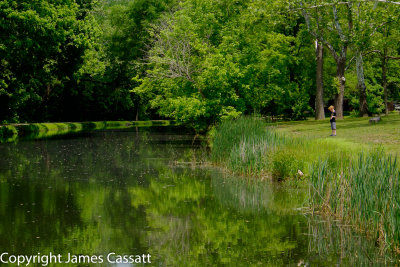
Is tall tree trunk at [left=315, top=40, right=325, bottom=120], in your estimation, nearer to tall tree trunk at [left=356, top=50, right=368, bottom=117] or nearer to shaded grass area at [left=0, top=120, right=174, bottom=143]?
tall tree trunk at [left=356, top=50, right=368, bottom=117]

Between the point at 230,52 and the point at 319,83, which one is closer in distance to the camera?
the point at 230,52

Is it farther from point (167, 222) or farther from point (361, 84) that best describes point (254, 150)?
point (361, 84)

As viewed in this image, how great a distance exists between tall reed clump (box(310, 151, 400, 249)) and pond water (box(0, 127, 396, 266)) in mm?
346

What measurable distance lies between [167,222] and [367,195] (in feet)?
15.5

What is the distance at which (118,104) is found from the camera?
78.2 meters

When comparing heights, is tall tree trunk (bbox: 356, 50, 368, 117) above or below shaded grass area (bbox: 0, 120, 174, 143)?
above

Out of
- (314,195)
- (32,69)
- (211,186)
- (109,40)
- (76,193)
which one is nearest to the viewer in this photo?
(314,195)

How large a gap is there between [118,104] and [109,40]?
1157 cm

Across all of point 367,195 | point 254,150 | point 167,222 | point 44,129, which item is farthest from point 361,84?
point 44,129

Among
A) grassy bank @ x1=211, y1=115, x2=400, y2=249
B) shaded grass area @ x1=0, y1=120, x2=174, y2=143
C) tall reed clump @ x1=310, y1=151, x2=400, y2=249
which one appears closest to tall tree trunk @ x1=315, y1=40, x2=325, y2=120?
grassy bank @ x1=211, y1=115, x2=400, y2=249

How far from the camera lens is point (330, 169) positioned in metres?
13.3

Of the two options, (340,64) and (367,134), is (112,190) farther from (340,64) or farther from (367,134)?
(340,64)

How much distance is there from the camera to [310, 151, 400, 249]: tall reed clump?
32.8 ft

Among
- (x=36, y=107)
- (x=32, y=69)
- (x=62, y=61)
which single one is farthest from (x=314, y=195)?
(x=36, y=107)
